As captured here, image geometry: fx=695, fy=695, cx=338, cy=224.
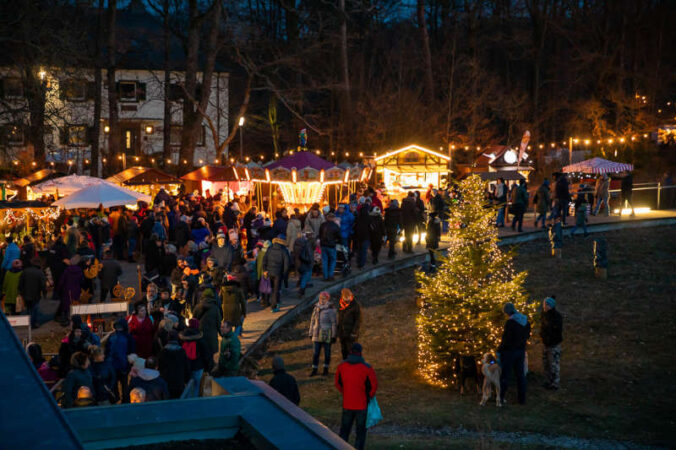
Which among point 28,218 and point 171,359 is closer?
point 171,359

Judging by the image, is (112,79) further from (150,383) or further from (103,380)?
(150,383)

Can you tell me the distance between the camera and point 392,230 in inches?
709

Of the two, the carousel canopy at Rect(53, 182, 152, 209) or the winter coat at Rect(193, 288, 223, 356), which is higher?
the carousel canopy at Rect(53, 182, 152, 209)

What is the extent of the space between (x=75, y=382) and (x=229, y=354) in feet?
7.32

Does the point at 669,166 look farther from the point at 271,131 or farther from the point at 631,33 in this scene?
the point at 271,131

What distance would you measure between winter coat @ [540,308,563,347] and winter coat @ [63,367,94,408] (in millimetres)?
6412

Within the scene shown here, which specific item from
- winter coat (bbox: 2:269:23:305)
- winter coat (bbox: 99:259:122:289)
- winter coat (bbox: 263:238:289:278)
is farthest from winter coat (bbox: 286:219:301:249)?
winter coat (bbox: 2:269:23:305)

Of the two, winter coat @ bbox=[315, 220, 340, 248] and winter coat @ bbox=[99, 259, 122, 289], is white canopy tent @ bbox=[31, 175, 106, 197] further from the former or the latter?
winter coat @ bbox=[315, 220, 340, 248]

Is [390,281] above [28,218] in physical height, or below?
below

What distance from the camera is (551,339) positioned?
1036cm

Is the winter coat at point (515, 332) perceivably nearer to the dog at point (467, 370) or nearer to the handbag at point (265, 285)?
the dog at point (467, 370)

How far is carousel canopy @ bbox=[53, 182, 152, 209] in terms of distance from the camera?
61.4 feet

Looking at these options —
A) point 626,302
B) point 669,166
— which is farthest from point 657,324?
point 669,166

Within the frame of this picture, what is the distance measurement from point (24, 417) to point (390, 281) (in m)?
15.6
